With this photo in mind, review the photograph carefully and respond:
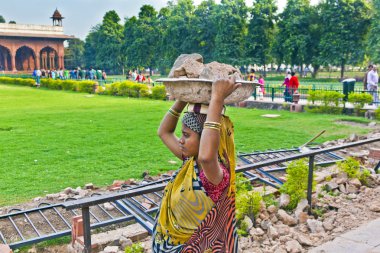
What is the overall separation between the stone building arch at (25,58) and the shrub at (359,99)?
4008cm

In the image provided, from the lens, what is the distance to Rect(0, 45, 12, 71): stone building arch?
43.9 meters

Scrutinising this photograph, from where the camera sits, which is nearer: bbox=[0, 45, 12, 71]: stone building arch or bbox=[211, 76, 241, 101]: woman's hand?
bbox=[211, 76, 241, 101]: woman's hand

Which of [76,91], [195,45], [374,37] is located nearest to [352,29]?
[374,37]

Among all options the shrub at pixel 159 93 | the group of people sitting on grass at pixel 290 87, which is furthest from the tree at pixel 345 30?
the shrub at pixel 159 93

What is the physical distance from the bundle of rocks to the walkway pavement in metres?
1.95

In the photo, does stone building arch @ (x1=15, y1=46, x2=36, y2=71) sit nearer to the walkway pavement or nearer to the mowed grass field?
the mowed grass field

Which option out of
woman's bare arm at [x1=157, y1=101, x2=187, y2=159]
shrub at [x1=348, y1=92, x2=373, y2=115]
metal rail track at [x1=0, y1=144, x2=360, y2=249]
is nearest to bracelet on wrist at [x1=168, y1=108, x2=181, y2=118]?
woman's bare arm at [x1=157, y1=101, x2=187, y2=159]

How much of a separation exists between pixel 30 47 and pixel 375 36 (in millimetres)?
34036

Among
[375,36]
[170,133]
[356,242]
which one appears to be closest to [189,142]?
[170,133]

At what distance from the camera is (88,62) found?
58.6 m

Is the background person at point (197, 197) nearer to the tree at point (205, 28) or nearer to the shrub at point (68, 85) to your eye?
the shrub at point (68, 85)

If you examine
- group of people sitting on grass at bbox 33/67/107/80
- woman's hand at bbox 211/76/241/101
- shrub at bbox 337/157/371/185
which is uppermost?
group of people sitting on grass at bbox 33/67/107/80

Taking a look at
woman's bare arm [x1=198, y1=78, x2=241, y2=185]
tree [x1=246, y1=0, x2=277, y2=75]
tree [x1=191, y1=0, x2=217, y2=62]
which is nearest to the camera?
woman's bare arm [x1=198, y1=78, x2=241, y2=185]

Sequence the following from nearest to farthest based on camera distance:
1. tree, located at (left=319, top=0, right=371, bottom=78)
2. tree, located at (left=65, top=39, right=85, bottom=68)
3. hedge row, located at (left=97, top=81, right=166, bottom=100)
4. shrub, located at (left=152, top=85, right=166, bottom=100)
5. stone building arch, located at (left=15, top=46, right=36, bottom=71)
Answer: shrub, located at (left=152, top=85, right=166, bottom=100) → hedge row, located at (left=97, top=81, right=166, bottom=100) → tree, located at (left=319, top=0, right=371, bottom=78) → stone building arch, located at (left=15, top=46, right=36, bottom=71) → tree, located at (left=65, top=39, right=85, bottom=68)
